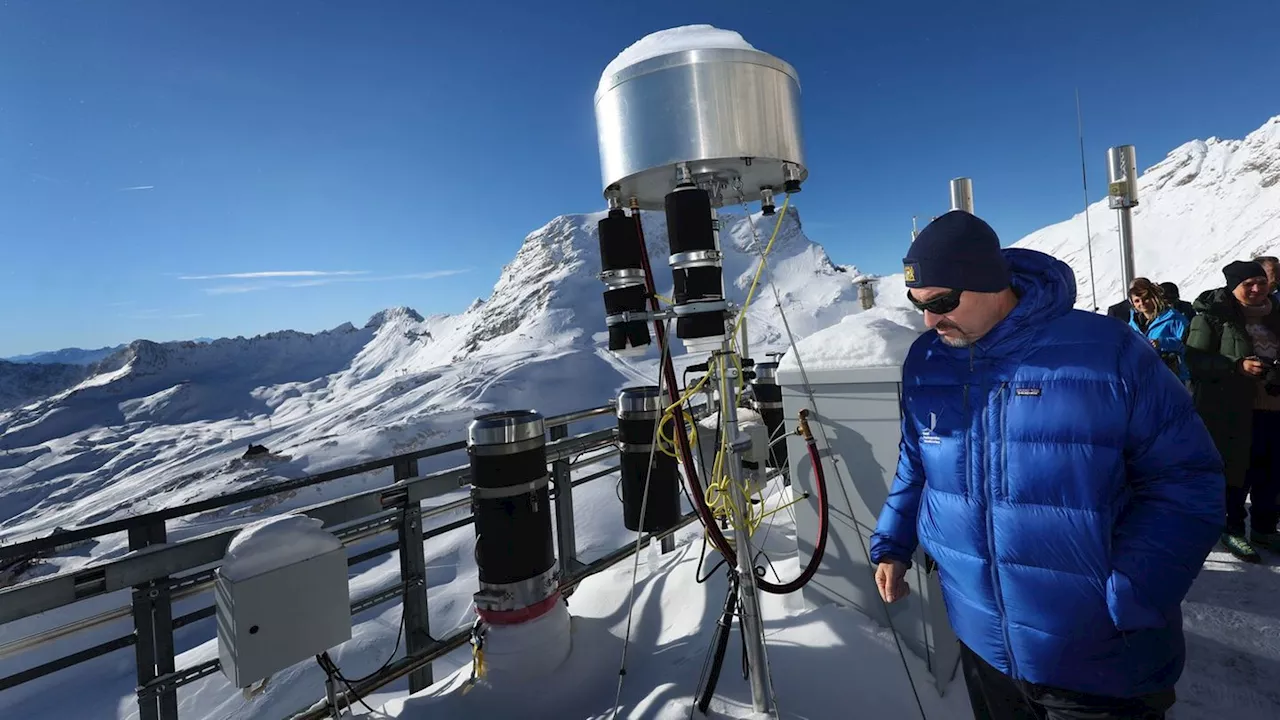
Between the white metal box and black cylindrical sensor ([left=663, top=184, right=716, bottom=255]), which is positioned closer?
black cylindrical sensor ([left=663, top=184, right=716, bottom=255])

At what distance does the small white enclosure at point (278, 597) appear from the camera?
2012 mm

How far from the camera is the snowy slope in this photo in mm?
82938

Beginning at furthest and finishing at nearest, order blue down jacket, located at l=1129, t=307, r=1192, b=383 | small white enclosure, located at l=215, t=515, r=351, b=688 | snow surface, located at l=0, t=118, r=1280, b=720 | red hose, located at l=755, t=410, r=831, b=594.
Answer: blue down jacket, located at l=1129, t=307, r=1192, b=383 → snow surface, located at l=0, t=118, r=1280, b=720 → red hose, located at l=755, t=410, r=831, b=594 → small white enclosure, located at l=215, t=515, r=351, b=688

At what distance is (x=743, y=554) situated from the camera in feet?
6.75

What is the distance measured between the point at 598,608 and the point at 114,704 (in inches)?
917

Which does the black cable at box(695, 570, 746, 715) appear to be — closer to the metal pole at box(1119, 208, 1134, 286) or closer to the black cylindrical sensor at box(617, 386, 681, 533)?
the black cylindrical sensor at box(617, 386, 681, 533)

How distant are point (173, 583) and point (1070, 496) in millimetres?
2987

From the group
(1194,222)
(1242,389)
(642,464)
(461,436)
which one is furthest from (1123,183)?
(1194,222)

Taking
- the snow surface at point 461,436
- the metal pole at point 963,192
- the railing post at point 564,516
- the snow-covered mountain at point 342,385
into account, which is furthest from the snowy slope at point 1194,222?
the railing post at point 564,516

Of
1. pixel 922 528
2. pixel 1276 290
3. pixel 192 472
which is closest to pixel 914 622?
pixel 922 528

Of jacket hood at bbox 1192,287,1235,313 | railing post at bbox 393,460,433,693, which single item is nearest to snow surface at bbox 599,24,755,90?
railing post at bbox 393,460,433,693

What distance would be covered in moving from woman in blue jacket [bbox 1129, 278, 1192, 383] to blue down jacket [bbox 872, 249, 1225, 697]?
3.41 metres

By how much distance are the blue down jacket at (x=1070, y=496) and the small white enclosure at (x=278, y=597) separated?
7.07 ft

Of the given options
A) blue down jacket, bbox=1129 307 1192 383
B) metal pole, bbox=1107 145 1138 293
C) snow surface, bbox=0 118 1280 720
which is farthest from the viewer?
metal pole, bbox=1107 145 1138 293
